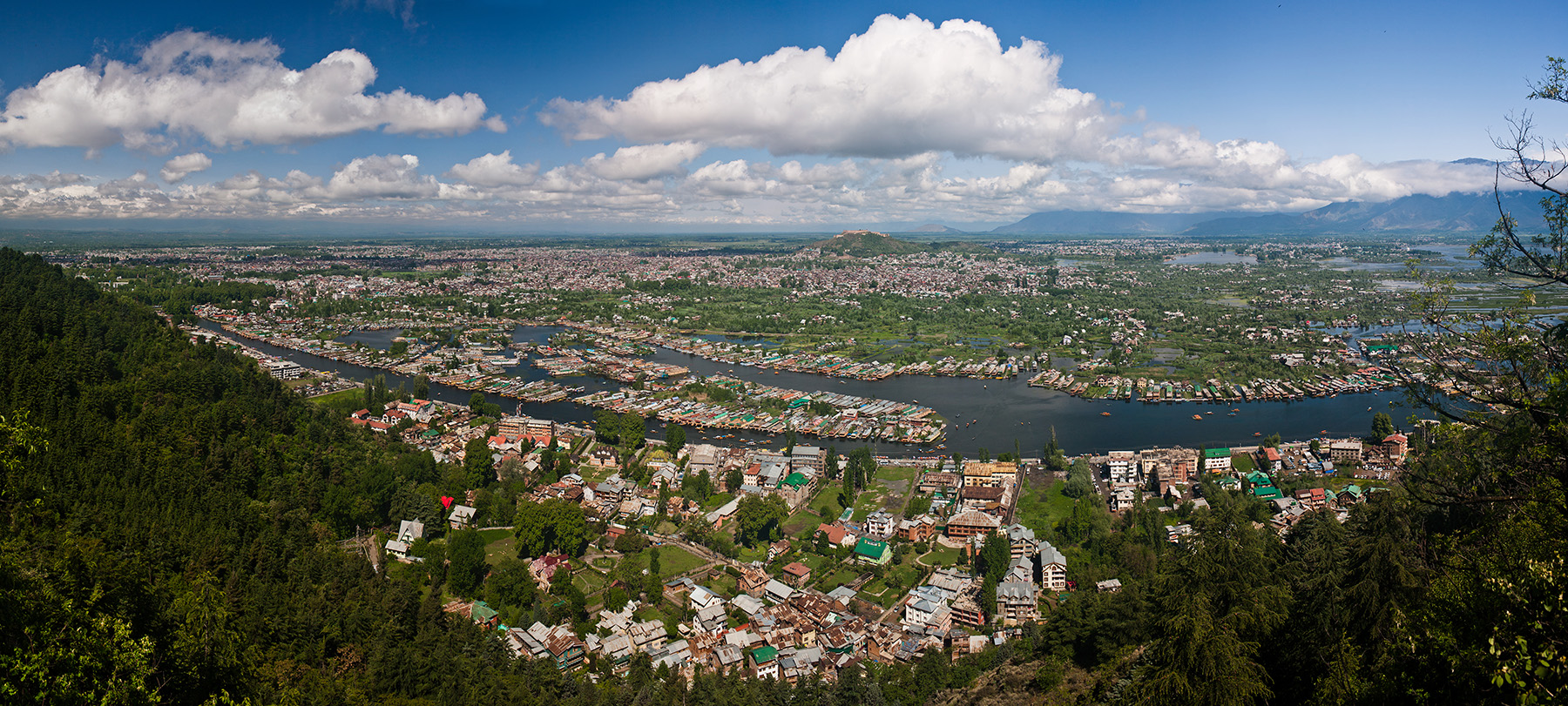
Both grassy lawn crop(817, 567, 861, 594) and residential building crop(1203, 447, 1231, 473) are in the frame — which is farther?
residential building crop(1203, 447, 1231, 473)

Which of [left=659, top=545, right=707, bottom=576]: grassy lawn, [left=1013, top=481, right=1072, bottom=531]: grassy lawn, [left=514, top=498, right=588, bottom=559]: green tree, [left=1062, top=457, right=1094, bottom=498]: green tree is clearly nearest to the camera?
[left=659, top=545, right=707, bottom=576]: grassy lawn

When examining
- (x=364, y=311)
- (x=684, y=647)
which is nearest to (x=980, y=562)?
(x=684, y=647)

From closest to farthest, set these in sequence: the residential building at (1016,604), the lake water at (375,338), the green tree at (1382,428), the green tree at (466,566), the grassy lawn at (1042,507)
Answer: the residential building at (1016,604) → the green tree at (466,566) → the grassy lawn at (1042,507) → the green tree at (1382,428) → the lake water at (375,338)

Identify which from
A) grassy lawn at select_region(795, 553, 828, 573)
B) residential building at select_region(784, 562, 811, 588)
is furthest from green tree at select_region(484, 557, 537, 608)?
grassy lawn at select_region(795, 553, 828, 573)

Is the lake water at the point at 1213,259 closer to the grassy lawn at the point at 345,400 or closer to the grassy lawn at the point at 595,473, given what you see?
the grassy lawn at the point at 595,473

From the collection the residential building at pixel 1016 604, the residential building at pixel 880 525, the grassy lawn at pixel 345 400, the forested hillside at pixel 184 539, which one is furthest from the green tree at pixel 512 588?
the grassy lawn at pixel 345 400

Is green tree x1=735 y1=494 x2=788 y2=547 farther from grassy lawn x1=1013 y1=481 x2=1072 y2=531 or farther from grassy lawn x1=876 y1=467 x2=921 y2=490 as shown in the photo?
grassy lawn x1=1013 y1=481 x2=1072 y2=531
